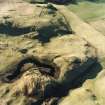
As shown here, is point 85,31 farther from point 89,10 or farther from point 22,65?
point 22,65

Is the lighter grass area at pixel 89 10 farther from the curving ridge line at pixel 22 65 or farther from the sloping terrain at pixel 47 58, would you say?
the curving ridge line at pixel 22 65

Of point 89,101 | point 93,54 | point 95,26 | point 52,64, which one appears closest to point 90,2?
point 95,26

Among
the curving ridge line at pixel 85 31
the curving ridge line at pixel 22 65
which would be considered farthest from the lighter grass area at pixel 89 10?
the curving ridge line at pixel 22 65

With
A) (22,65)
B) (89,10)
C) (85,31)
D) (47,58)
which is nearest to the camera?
(22,65)

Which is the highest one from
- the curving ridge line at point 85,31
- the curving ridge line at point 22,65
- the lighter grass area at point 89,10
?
the curving ridge line at point 22,65

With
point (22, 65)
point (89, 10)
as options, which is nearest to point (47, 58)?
point (22, 65)

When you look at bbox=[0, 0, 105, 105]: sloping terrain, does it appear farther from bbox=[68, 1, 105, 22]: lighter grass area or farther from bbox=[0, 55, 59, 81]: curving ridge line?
bbox=[68, 1, 105, 22]: lighter grass area
